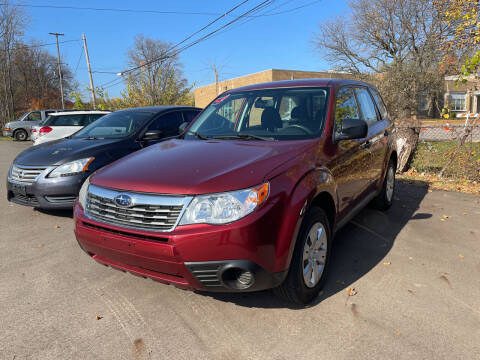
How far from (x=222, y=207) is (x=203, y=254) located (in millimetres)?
320

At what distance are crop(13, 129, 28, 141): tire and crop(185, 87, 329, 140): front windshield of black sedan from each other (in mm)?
24533

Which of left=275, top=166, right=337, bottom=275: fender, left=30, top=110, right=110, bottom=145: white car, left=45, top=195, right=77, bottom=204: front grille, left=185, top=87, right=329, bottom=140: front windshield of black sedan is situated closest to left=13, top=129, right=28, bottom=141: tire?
left=30, top=110, right=110, bottom=145: white car

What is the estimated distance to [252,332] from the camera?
254 centimetres

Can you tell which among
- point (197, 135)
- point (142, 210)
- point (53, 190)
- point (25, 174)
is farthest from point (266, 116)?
point (25, 174)

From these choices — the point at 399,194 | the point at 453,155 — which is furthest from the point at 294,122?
the point at 453,155

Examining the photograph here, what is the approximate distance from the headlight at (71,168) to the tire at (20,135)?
2283 centimetres

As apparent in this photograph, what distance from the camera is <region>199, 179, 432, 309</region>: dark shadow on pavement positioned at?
2.99m

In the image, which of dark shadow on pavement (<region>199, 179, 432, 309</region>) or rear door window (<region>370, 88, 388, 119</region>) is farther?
rear door window (<region>370, 88, 388, 119</region>)

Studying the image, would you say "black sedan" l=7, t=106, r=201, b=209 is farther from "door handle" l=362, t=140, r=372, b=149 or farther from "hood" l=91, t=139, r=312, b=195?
"door handle" l=362, t=140, r=372, b=149

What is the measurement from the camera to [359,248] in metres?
3.98

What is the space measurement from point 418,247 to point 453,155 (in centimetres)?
375

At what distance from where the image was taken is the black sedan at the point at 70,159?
4867 millimetres

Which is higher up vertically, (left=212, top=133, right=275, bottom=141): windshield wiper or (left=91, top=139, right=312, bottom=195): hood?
(left=212, top=133, right=275, bottom=141): windshield wiper

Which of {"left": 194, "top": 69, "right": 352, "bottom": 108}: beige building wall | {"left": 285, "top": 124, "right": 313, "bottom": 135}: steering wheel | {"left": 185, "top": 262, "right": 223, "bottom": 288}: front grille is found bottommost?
{"left": 185, "top": 262, "right": 223, "bottom": 288}: front grille
